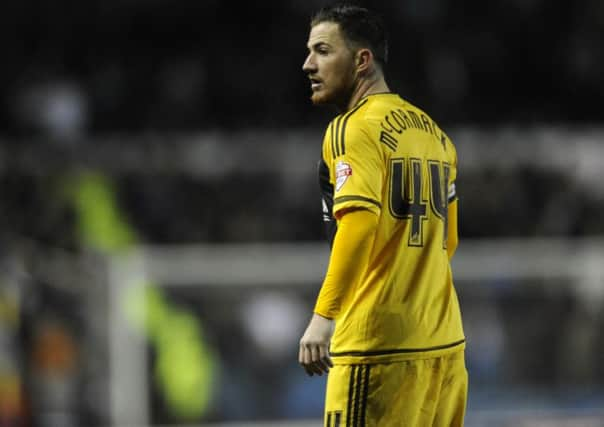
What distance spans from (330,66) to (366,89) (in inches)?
5.5

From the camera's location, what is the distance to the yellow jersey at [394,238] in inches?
153

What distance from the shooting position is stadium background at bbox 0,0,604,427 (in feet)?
32.0

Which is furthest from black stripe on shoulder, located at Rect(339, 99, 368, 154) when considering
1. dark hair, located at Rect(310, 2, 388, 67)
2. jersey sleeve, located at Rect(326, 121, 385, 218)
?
dark hair, located at Rect(310, 2, 388, 67)

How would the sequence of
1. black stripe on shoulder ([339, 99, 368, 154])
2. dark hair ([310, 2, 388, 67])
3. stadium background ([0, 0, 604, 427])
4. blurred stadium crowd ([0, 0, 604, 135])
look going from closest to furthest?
black stripe on shoulder ([339, 99, 368, 154]) → dark hair ([310, 2, 388, 67]) → stadium background ([0, 0, 604, 427]) → blurred stadium crowd ([0, 0, 604, 135])

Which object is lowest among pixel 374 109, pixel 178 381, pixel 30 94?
pixel 178 381

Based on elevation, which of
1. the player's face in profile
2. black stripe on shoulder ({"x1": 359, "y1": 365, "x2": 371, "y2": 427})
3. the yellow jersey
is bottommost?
black stripe on shoulder ({"x1": 359, "y1": 365, "x2": 371, "y2": 427})

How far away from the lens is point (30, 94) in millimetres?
13117

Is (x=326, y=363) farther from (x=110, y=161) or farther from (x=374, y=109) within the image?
(x=110, y=161)

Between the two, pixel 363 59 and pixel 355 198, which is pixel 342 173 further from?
pixel 363 59

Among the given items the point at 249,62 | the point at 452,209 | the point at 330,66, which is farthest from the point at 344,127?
the point at 249,62

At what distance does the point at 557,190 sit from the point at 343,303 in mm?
8260

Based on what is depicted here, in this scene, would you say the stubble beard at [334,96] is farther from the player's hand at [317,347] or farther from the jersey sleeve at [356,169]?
the player's hand at [317,347]

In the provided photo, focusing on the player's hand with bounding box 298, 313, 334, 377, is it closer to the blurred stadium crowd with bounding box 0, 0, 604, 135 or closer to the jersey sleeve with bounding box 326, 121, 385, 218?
the jersey sleeve with bounding box 326, 121, 385, 218

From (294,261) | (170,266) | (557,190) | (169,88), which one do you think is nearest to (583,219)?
(557,190)
